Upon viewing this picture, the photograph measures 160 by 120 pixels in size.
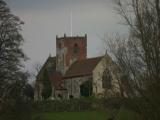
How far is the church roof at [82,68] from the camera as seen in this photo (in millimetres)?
111338

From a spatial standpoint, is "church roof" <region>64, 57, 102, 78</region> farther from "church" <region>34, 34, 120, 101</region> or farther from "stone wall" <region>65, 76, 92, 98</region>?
"stone wall" <region>65, 76, 92, 98</region>

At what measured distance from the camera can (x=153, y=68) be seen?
1791 cm

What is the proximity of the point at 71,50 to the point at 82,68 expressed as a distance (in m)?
8.15

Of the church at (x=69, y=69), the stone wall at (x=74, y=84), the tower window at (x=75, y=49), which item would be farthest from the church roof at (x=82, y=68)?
the tower window at (x=75, y=49)

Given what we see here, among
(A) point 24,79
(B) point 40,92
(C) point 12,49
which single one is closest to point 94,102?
(C) point 12,49

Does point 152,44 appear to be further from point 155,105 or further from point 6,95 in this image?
point 6,95

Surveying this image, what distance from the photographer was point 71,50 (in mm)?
121938

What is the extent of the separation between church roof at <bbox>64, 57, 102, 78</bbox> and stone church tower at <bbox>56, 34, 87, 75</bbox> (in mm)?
1679

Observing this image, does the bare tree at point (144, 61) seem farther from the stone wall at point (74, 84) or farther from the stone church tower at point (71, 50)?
the stone church tower at point (71, 50)

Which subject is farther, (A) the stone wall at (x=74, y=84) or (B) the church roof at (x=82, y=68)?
(B) the church roof at (x=82, y=68)

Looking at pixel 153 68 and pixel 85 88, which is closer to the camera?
pixel 153 68

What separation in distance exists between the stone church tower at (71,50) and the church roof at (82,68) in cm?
168

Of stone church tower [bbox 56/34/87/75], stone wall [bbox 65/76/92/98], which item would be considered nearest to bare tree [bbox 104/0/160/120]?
stone wall [bbox 65/76/92/98]

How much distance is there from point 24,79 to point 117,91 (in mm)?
13332
